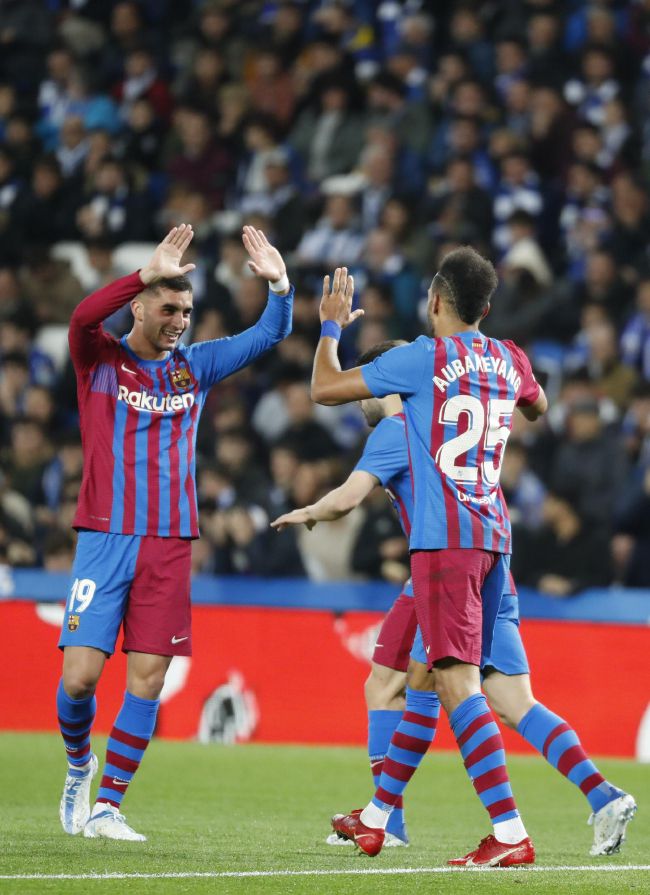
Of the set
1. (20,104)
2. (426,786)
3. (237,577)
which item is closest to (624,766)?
(426,786)

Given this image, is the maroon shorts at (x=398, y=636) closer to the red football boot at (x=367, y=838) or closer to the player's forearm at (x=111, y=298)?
the red football boot at (x=367, y=838)

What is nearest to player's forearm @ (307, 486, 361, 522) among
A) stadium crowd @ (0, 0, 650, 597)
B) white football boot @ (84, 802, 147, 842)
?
white football boot @ (84, 802, 147, 842)

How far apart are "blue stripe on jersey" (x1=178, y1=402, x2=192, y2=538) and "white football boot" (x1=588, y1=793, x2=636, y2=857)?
2.09 meters

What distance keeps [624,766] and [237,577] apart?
11.9 ft

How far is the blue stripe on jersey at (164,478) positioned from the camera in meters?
6.89

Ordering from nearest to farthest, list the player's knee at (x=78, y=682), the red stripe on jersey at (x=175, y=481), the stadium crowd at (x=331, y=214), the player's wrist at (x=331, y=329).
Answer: the player's wrist at (x=331, y=329) → the player's knee at (x=78, y=682) → the red stripe on jersey at (x=175, y=481) → the stadium crowd at (x=331, y=214)

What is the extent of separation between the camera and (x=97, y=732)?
12.4m

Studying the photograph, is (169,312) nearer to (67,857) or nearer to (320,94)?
(67,857)

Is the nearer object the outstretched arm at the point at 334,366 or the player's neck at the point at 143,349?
the outstretched arm at the point at 334,366

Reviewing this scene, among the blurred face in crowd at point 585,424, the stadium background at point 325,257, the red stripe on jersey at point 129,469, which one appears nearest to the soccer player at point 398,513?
the red stripe on jersey at point 129,469

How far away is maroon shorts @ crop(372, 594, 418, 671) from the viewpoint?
698 cm

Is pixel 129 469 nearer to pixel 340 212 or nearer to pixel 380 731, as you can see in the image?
pixel 380 731

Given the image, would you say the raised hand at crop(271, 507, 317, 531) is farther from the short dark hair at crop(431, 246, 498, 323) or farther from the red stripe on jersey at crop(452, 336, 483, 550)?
the short dark hair at crop(431, 246, 498, 323)

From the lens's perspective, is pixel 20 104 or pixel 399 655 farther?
pixel 20 104
